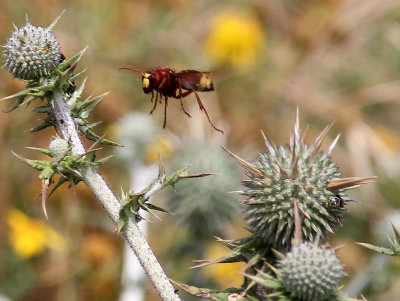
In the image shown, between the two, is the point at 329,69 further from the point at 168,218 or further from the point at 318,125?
the point at 168,218

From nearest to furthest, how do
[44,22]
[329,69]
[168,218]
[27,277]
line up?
[27,277] → [168,218] → [44,22] → [329,69]

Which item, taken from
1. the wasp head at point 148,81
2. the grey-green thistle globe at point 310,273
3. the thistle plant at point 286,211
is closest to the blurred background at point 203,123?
the wasp head at point 148,81

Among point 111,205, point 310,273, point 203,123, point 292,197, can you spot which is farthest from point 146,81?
point 203,123

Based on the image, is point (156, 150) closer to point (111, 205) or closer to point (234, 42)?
point (111, 205)

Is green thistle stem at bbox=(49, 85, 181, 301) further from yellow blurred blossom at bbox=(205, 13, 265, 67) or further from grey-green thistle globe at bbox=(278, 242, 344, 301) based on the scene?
yellow blurred blossom at bbox=(205, 13, 265, 67)

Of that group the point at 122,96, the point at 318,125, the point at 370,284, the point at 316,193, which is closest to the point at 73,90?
the point at 316,193
